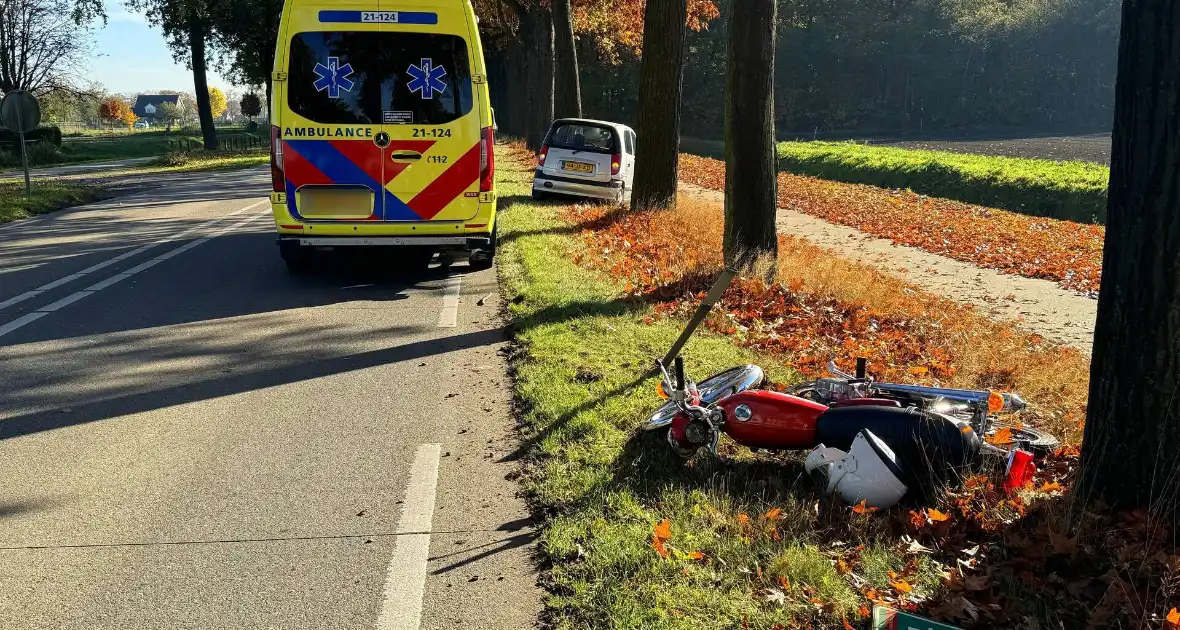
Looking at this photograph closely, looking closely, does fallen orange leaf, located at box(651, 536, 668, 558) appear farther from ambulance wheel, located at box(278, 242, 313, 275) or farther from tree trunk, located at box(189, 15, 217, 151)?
tree trunk, located at box(189, 15, 217, 151)

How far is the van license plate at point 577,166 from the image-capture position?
58.9 feet

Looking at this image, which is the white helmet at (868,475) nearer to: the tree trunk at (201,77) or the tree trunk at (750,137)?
the tree trunk at (750,137)

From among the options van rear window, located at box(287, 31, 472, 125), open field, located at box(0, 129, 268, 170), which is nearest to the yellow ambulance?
van rear window, located at box(287, 31, 472, 125)

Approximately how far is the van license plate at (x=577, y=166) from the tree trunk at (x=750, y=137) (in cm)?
802

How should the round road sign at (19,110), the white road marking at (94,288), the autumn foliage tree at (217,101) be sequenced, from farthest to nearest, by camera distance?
the autumn foliage tree at (217,101) < the round road sign at (19,110) < the white road marking at (94,288)

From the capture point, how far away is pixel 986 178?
24.2 meters

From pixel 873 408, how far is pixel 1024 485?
2.32ft

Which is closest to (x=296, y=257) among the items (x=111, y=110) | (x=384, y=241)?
(x=384, y=241)

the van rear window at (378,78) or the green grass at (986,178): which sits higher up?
the van rear window at (378,78)

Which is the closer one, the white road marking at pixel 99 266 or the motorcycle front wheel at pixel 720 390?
the motorcycle front wheel at pixel 720 390

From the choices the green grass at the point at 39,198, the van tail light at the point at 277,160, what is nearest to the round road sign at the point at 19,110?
the green grass at the point at 39,198

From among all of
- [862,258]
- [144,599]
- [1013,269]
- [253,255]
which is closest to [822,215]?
[862,258]

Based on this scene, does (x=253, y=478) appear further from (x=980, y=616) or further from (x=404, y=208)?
(x=404, y=208)

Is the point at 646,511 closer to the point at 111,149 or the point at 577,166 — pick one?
the point at 577,166
